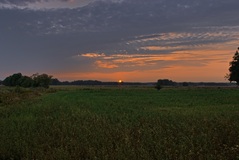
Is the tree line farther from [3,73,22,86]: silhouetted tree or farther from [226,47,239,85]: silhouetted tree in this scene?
[226,47,239,85]: silhouetted tree

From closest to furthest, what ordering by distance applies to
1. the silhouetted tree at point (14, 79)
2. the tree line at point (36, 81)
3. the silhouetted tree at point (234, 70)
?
1. the silhouetted tree at point (234, 70)
2. the tree line at point (36, 81)
3. the silhouetted tree at point (14, 79)

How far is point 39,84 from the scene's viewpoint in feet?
521

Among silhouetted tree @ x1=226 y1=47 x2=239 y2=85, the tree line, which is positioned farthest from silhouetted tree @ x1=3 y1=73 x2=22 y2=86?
silhouetted tree @ x1=226 y1=47 x2=239 y2=85

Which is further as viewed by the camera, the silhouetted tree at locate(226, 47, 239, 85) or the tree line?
the tree line

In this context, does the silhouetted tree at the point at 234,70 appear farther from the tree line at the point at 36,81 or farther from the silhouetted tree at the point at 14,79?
the silhouetted tree at the point at 14,79

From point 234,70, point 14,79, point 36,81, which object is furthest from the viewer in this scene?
point 14,79

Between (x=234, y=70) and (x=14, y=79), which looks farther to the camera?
(x=14, y=79)

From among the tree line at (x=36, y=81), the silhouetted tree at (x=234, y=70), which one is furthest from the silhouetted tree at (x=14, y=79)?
the silhouetted tree at (x=234, y=70)

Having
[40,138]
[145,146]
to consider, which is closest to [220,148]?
[145,146]

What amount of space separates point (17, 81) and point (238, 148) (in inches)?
6813

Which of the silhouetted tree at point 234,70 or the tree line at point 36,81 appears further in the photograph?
the tree line at point 36,81

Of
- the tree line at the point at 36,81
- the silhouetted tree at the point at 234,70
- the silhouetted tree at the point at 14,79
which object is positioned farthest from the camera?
the silhouetted tree at the point at 14,79

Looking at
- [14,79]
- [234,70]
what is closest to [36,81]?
[14,79]

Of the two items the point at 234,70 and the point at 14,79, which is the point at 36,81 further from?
the point at 234,70
